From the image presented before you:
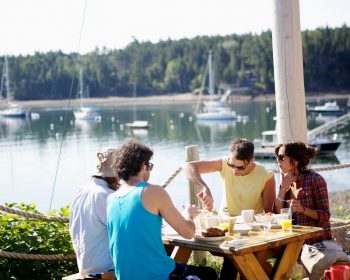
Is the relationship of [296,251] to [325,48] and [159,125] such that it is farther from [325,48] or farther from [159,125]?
[325,48]

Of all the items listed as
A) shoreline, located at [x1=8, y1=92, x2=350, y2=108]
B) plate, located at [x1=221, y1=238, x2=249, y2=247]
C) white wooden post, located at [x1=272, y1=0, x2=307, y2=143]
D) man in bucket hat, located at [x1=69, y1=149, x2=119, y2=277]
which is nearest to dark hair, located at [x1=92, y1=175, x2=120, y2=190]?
man in bucket hat, located at [x1=69, y1=149, x2=119, y2=277]

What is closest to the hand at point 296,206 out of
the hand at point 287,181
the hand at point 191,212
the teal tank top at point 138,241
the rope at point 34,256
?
the hand at point 287,181

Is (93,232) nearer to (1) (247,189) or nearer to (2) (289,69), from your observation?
(1) (247,189)

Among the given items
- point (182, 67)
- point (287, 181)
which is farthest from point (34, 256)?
point (182, 67)

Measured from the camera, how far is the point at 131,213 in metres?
3.53

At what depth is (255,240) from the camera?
3.83 meters

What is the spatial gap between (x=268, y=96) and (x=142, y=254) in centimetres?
12128

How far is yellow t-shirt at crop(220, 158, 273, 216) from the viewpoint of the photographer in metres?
4.82

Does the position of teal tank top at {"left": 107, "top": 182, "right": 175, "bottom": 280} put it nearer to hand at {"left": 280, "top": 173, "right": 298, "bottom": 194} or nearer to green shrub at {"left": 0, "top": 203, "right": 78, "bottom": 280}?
hand at {"left": 280, "top": 173, "right": 298, "bottom": 194}

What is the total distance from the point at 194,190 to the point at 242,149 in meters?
1.30

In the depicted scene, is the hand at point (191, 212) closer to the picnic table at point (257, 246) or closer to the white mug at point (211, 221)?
the picnic table at point (257, 246)

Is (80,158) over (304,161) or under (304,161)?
under

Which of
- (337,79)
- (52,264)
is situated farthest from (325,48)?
(52,264)

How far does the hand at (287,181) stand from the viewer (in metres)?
4.46
